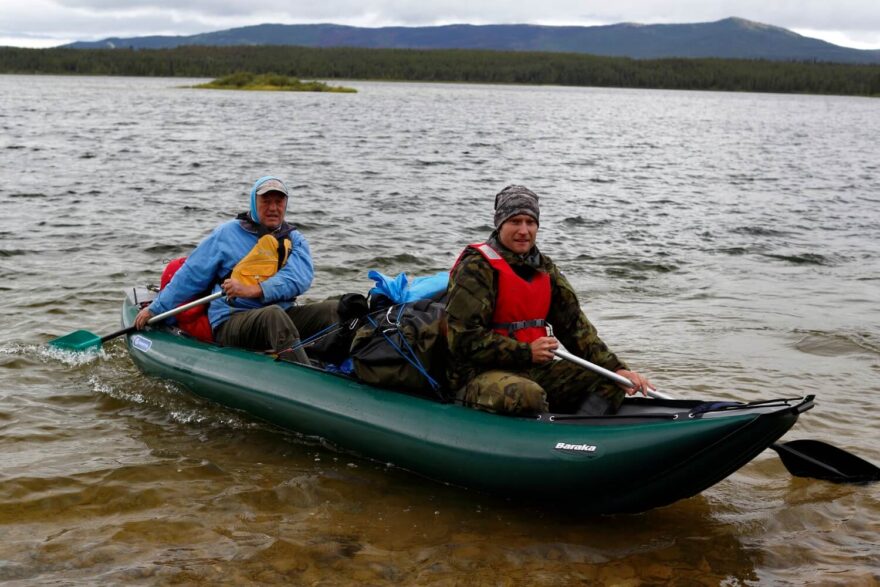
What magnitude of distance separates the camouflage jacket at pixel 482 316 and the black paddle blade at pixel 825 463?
1.17 meters

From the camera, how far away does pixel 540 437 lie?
5.01 m

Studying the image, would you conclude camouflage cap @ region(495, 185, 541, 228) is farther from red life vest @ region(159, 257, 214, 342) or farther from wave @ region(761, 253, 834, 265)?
wave @ region(761, 253, 834, 265)

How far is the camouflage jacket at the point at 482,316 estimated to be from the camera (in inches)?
204

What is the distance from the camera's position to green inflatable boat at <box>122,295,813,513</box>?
4648mm

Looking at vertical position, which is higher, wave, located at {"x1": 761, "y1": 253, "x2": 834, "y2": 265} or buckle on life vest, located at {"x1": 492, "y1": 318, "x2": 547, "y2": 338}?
buckle on life vest, located at {"x1": 492, "y1": 318, "x2": 547, "y2": 338}

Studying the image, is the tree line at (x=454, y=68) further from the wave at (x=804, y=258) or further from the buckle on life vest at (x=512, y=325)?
the buckle on life vest at (x=512, y=325)

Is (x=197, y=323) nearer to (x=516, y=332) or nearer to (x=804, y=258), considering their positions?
(x=516, y=332)

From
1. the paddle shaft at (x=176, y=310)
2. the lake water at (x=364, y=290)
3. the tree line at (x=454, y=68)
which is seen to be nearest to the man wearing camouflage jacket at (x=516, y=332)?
the lake water at (x=364, y=290)

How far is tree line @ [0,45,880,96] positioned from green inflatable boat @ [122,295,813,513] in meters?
95.2

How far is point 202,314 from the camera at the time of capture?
7.18 meters

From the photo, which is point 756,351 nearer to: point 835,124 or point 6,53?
point 835,124

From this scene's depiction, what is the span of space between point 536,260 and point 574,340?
58 centimetres

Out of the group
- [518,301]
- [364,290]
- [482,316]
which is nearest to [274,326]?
[482,316]

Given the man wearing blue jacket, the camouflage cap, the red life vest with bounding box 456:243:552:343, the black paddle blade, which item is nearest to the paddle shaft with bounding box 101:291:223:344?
the man wearing blue jacket
